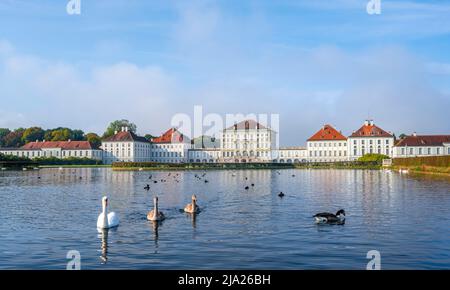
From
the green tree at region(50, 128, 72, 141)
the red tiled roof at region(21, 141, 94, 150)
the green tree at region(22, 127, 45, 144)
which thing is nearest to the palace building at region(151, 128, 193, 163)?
the red tiled roof at region(21, 141, 94, 150)

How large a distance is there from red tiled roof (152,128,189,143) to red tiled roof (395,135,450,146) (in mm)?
58081

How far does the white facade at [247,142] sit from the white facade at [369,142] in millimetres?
21711

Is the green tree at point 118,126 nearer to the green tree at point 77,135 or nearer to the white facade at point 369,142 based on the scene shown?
the green tree at point 77,135

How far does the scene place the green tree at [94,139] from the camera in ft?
464

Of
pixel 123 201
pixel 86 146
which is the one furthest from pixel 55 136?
pixel 123 201

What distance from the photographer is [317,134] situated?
128 metres

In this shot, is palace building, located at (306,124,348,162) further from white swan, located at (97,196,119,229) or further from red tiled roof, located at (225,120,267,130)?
white swan, located at (97,196,119,229)

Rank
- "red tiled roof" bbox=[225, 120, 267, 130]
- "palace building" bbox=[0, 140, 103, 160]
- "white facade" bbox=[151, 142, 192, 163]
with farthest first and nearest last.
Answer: "white facade" bbox=[151, 142, 192, 163] → "red tiled roof" bbox=[225, 120, 267, 130] → "palace building" bbox=[0, 140, 103, 160]

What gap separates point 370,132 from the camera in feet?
399

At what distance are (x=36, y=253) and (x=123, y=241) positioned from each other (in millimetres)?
2354

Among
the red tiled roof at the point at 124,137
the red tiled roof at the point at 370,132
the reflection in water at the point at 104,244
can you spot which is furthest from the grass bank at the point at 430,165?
the red tiled roof at the point at 124,137

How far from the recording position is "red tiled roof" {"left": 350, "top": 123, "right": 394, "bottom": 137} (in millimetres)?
120812
